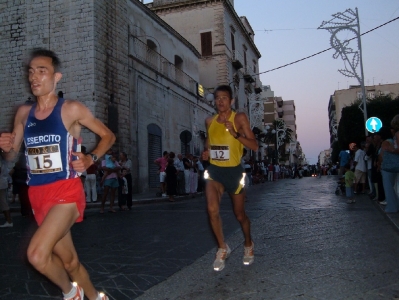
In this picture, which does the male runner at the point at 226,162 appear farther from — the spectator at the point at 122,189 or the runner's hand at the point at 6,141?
the spectator at the point at 122,189

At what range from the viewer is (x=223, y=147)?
439cm

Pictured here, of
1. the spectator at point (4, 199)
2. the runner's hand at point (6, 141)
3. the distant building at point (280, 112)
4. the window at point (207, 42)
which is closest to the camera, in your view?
the runner's hand at point (6, 141)

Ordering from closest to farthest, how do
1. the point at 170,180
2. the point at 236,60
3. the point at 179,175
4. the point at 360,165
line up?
the point at 360,165 < the point at 170,180 < the point at 179,175 < the point at 236,60

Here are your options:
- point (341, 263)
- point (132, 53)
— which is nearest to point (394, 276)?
point (341, 263)

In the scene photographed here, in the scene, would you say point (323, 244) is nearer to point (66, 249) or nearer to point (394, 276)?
point (394, 276)

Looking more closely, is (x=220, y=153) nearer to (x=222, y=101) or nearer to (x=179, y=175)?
(x=222, y=101)

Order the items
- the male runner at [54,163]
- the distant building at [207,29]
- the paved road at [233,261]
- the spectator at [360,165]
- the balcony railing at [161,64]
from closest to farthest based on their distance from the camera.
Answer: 1. the male runner at [54,163]
2. the paved road at [233,261]
3. the spectator at [360,165]
4. the balcony railing at [161,64]
5. the distant building at [207,29]

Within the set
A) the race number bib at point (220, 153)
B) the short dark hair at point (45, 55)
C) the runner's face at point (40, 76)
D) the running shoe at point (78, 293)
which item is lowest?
the running shoe at point (78, 293)

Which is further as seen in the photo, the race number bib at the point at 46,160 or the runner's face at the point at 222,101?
the runner's face at the point at 222,101

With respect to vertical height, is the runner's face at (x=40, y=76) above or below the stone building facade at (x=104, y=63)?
below

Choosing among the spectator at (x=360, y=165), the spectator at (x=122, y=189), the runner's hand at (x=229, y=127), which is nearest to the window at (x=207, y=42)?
the spectator at (x=360, y=165)

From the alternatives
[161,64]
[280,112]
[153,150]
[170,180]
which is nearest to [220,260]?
[170,180]

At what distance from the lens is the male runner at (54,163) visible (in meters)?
2.63

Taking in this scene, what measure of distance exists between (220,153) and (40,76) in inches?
79.0
